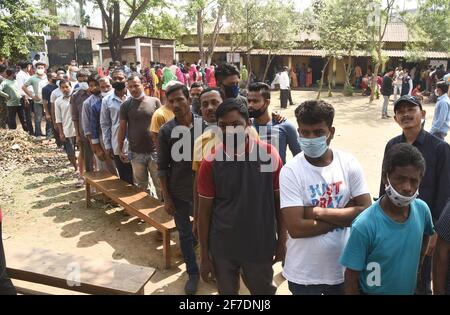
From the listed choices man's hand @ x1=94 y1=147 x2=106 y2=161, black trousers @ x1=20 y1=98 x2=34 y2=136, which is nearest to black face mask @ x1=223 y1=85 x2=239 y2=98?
man's hand @ x1=94 y1=147 x2=106 y2=161

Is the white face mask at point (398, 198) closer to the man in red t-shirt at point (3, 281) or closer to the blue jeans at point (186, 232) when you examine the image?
the blue jeans at point (186, 232)

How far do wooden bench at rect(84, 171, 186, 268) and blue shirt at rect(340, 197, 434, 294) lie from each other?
2417mm

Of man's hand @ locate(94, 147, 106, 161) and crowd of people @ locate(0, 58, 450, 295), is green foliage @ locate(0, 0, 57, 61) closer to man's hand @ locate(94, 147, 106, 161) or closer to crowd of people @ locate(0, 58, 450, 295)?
man's hand @ locate(94, 147, 106, 161)

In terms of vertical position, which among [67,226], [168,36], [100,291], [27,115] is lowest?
[67,226]

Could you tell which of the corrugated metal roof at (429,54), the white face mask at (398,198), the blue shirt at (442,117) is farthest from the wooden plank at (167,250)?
the corrugated metal roof at (429,54)

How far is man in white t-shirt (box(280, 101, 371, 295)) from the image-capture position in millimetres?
2150

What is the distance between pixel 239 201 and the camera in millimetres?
2381

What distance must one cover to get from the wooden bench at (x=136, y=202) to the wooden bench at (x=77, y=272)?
908 millimetres

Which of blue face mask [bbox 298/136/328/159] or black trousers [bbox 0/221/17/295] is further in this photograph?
black trousers [bbox 0/221/17/295]

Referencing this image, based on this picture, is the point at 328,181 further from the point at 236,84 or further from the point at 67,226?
the point at 67,226

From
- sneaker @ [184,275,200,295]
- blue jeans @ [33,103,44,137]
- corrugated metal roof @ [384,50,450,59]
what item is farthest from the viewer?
corrugated metal roof @ [384,50,450,59]

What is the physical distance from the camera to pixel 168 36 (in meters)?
26.8
